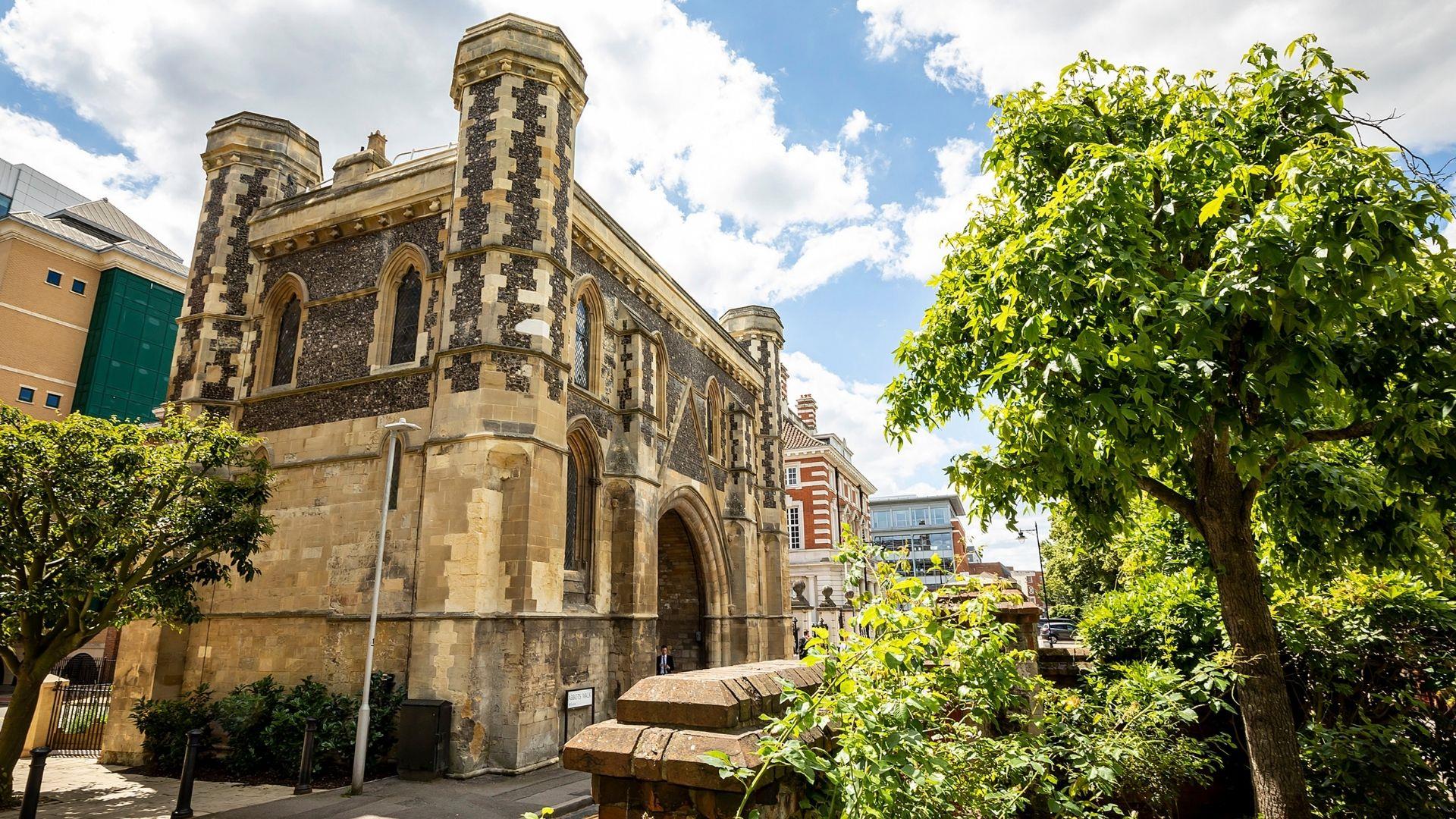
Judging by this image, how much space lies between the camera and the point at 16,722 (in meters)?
9.83

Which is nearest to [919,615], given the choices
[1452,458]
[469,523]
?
[1452,458]

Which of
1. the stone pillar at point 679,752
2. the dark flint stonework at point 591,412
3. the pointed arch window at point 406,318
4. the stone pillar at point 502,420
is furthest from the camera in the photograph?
the dark flint stonework at point 591,412

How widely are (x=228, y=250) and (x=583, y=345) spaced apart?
332 inches

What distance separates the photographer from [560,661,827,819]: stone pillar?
253 centimetres

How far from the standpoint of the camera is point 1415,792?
4785mm

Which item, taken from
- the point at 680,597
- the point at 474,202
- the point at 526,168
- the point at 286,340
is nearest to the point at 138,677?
the point at 286,340

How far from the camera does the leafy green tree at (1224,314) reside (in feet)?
12.4

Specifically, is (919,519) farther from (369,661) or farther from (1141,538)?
(369,661)

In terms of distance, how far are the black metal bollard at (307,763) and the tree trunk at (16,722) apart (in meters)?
3.34

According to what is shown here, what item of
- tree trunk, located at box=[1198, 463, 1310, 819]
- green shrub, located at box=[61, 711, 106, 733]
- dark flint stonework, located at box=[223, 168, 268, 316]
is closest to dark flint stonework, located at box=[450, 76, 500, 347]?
dark flint stonework, located at box=[223, 168, 268, 316]

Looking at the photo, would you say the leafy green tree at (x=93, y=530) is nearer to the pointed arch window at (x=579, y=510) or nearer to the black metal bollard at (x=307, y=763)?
the black metal bollard at (x=307, y=763)

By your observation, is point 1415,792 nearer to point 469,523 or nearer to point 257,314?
point 469,523

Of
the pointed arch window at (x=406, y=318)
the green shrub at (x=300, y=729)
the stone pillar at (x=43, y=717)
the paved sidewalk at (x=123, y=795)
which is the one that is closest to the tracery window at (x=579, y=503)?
the pointed arch window at (x=406, y=318)

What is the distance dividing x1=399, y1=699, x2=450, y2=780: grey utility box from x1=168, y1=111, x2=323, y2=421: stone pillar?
343 inches
